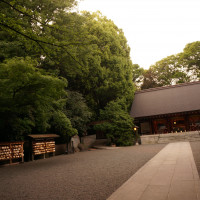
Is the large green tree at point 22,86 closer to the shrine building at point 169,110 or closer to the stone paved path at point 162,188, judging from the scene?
the stone paved path at point 162,188

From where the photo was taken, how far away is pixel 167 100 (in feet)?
74.0

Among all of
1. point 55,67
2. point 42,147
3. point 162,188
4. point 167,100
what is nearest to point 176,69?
point 167,100

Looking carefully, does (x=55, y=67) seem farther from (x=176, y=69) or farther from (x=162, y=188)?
(x=176, y=69)

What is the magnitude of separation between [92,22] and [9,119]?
14.0 m

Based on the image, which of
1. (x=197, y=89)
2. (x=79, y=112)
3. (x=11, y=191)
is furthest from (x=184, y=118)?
(x=11, y=191)

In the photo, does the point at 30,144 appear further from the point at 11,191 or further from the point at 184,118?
the point at 184,118

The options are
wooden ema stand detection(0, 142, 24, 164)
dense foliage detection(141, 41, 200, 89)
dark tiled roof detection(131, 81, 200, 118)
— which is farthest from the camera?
dense foliage detection(141, 41, 200, 89)

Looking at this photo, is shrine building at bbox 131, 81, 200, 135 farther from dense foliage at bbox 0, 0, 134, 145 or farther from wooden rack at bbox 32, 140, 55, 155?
wooden rack at bbox 32, 140, 55, 155

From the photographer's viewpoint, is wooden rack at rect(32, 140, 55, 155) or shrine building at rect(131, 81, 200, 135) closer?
wooden rack at rect(32, 140, 55, 155)

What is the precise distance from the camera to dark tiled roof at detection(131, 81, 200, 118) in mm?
20594

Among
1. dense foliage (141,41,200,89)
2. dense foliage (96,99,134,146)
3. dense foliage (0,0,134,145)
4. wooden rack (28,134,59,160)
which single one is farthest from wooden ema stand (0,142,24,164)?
dense foliage (141,41,200,89)

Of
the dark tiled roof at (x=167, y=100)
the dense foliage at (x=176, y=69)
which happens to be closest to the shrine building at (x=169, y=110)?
the dark tiled roof at (x=167, y=100)

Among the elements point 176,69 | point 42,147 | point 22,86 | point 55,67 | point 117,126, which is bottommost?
point 42,147

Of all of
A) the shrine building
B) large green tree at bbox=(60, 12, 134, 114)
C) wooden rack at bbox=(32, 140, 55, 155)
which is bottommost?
wooden rack at bbox=(32, 140, 55, 155)
